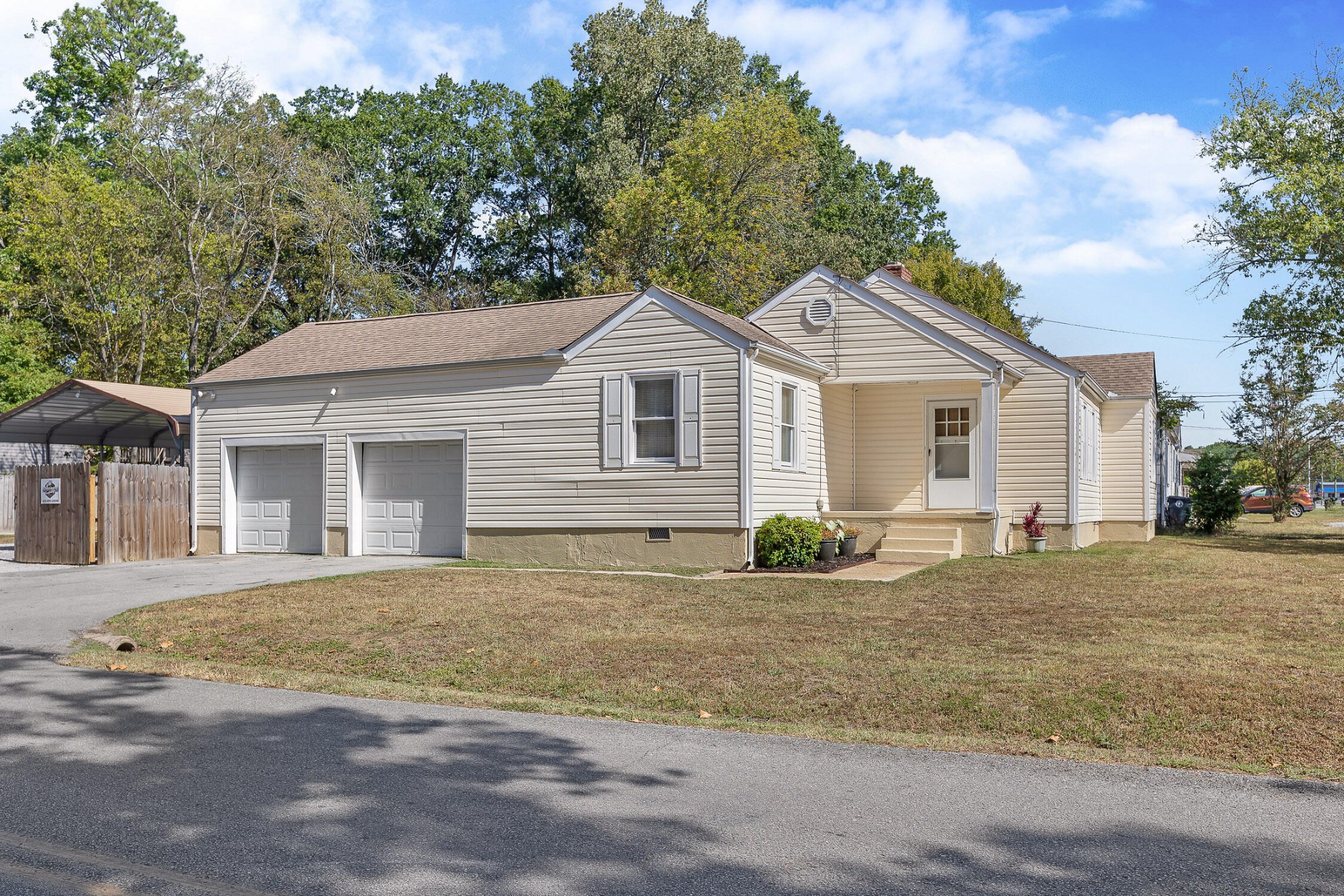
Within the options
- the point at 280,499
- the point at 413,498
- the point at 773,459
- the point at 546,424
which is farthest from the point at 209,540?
the point at 773,459

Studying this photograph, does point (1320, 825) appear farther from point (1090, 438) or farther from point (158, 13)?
point (158, 13)

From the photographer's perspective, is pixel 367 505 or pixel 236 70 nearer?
pixel 367 505

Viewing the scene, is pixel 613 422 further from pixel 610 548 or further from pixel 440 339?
pixel 440 339

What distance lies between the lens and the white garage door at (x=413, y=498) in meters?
18.9

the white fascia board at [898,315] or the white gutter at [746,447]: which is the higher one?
the white fascia board at [898,315]

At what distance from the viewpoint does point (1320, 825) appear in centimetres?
482

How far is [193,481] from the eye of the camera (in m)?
20.5

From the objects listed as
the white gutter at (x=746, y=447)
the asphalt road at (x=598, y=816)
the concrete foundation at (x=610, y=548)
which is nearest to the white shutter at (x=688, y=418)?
the white gutter at (x=746, y=447)

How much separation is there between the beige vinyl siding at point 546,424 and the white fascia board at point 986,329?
19.4 ft

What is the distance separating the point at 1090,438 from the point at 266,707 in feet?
62.3

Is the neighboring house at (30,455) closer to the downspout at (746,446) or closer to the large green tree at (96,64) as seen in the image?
the large green tree at (96,64)

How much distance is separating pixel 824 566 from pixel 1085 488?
26.8ft

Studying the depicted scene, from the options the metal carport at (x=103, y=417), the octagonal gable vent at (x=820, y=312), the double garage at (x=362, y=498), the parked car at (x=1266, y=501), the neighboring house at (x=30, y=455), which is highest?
the octagonal gable vent at (x=820, y=312)

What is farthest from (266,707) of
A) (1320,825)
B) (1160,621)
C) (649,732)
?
(1160,621)
